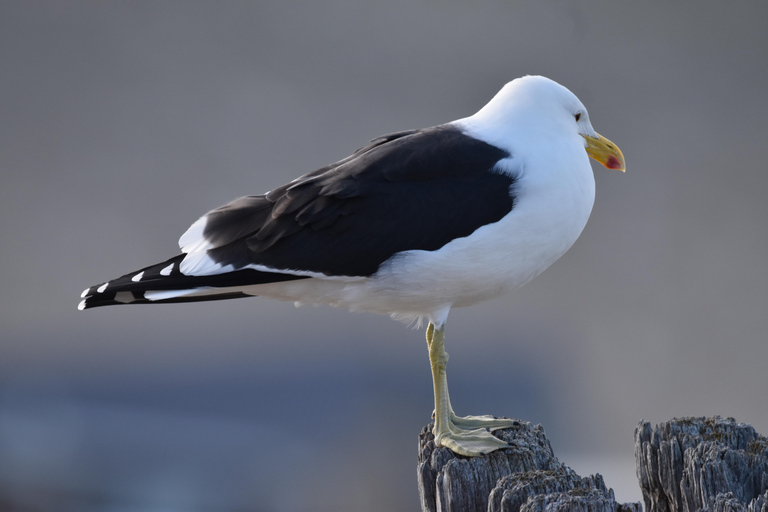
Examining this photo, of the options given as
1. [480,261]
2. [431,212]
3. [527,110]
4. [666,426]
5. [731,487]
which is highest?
[527,110]

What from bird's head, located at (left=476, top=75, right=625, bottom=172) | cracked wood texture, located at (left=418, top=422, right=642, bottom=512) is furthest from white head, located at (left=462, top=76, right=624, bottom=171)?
cracked wood texture, located at (left=418, top=422, right=642, bottom=512)

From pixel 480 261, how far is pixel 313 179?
52 centimetres

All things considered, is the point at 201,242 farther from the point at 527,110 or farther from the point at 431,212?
the point at 527,110

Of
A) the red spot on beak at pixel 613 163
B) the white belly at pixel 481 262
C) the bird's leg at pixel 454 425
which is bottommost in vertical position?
the bird's leg at pixel 454 425

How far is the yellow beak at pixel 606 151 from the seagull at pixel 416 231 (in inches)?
11.9

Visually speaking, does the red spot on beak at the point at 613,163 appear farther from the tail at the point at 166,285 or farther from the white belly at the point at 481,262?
the tail at the point at 166,285

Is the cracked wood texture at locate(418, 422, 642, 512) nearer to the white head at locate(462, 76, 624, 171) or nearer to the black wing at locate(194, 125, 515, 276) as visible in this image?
the black wing at locate(194, 125, 515, 276)

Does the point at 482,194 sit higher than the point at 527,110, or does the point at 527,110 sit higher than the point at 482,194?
the point at 527,110

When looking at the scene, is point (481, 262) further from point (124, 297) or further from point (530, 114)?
point (124, 297)

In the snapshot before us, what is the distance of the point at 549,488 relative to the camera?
143cm

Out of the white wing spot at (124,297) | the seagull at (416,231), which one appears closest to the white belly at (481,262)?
the seagull at (416,231)

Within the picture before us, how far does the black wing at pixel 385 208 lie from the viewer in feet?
6.72

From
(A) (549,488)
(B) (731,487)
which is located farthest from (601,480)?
(B) (731,487)

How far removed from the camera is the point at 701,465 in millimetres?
1505
